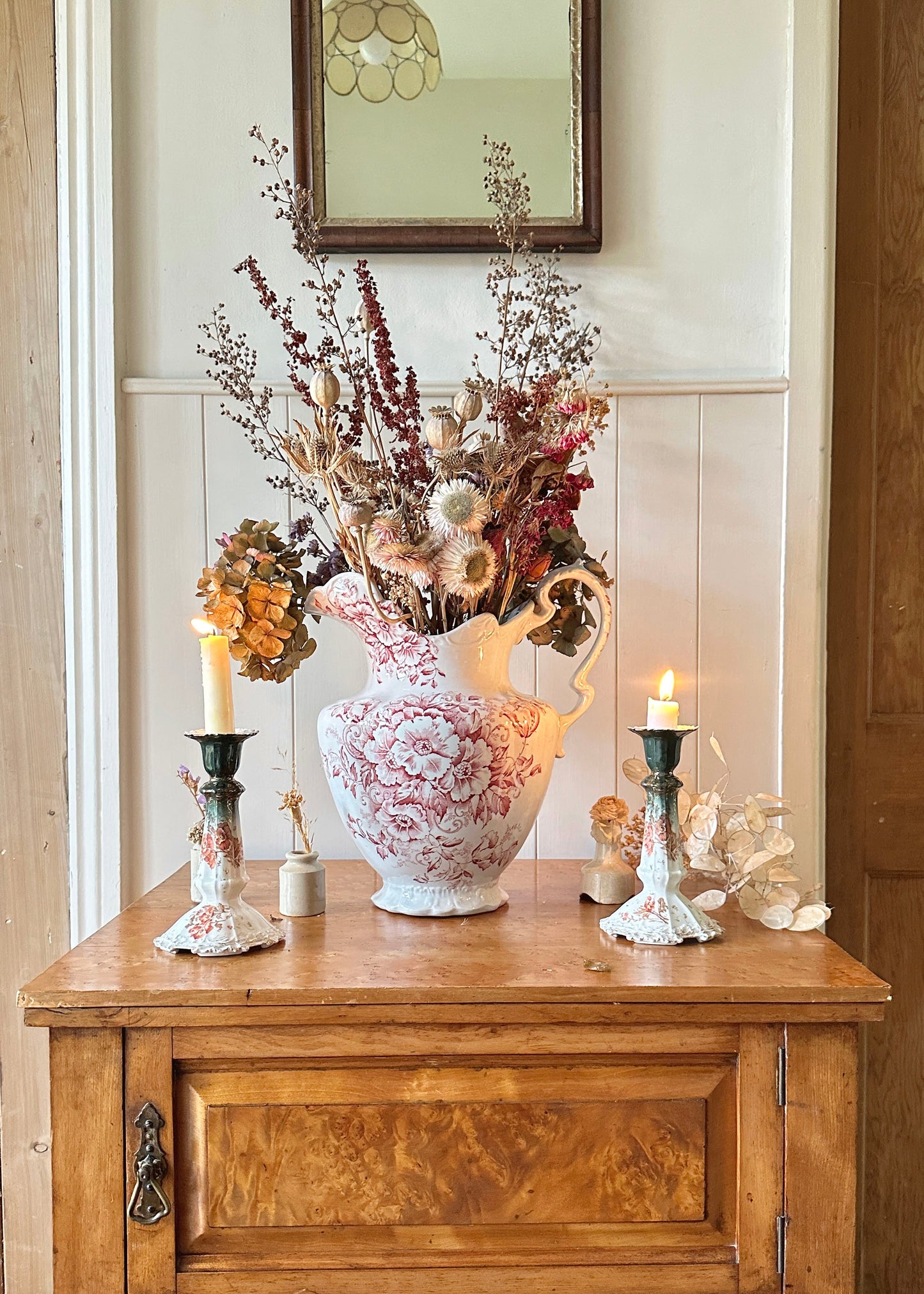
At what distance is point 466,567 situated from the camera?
0.96m

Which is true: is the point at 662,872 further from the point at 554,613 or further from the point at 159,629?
the point at 159,629

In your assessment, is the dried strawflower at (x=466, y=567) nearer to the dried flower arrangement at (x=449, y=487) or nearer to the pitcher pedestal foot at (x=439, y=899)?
the dried flower arrangement at (x=449, y=487)

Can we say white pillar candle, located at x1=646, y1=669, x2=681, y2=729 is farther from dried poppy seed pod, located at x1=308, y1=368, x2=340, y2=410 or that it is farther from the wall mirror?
the wall mirror

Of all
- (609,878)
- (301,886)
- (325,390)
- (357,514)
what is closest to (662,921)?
(609,878)

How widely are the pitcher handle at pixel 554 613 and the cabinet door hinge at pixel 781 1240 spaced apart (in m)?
0.45

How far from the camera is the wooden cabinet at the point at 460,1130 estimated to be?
0.86 m

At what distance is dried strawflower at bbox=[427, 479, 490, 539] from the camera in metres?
0.94

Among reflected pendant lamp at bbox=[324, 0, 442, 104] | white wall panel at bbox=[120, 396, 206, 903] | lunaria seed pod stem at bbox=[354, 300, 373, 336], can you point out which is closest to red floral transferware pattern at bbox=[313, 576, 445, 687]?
lunaria seed pod stem at bbox=[354, 300, 373, 336]

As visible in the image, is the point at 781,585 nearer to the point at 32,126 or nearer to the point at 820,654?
the point at 820,654

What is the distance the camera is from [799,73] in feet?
4.34

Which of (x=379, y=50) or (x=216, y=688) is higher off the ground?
(x=379, y=50)

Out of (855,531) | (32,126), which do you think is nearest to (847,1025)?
(855,531)

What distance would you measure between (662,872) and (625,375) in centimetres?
66

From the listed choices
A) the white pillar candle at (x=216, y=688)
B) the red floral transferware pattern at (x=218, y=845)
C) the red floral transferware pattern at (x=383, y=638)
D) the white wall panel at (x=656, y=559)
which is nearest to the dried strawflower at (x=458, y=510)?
the red floral transferware pattern at (x=383, y=638)
